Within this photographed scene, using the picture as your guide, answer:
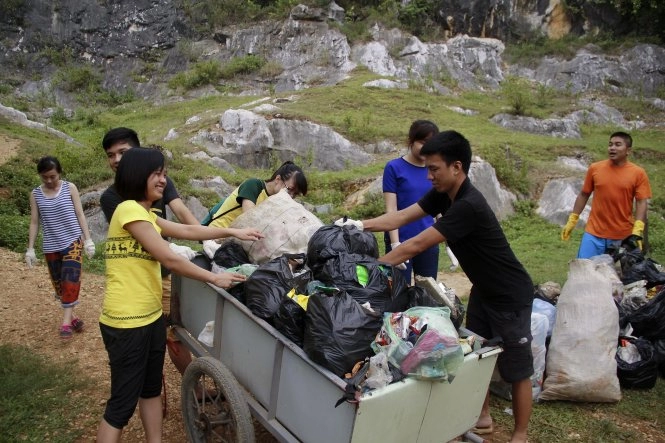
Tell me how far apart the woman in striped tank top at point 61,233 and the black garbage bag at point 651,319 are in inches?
180

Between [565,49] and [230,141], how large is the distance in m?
18.3

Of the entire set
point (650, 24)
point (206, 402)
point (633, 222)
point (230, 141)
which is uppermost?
point (650, 24)

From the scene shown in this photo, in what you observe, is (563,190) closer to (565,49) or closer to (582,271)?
(582,271)

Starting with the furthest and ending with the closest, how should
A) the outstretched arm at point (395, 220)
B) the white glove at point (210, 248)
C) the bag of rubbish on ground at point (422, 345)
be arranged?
1. the outstretched arm at point (395, 220)
2. the white glove at point (210, 248)
3. the bag of rubbish on ground at point (422, 345)

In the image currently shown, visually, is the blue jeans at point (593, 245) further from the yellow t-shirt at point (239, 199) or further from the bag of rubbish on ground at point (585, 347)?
the yellow t-shirt at point (239, 199)

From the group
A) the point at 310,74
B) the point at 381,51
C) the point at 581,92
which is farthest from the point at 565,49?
the point at 310,74

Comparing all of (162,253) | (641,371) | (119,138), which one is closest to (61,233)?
(119,138)

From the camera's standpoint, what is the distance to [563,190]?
10.6m

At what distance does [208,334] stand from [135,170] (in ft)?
3.03

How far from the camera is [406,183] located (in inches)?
146

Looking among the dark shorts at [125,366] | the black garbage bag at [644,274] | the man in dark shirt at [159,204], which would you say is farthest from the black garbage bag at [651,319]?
the dark shorts at [125,366]

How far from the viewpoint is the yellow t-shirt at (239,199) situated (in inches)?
137

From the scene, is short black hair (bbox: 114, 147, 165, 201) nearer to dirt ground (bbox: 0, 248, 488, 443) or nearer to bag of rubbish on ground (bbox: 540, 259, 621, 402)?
dirt ground (bbox: 0, 248, 488, 443)

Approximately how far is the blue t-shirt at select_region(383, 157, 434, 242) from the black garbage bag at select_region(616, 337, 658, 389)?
1863 millimetres
